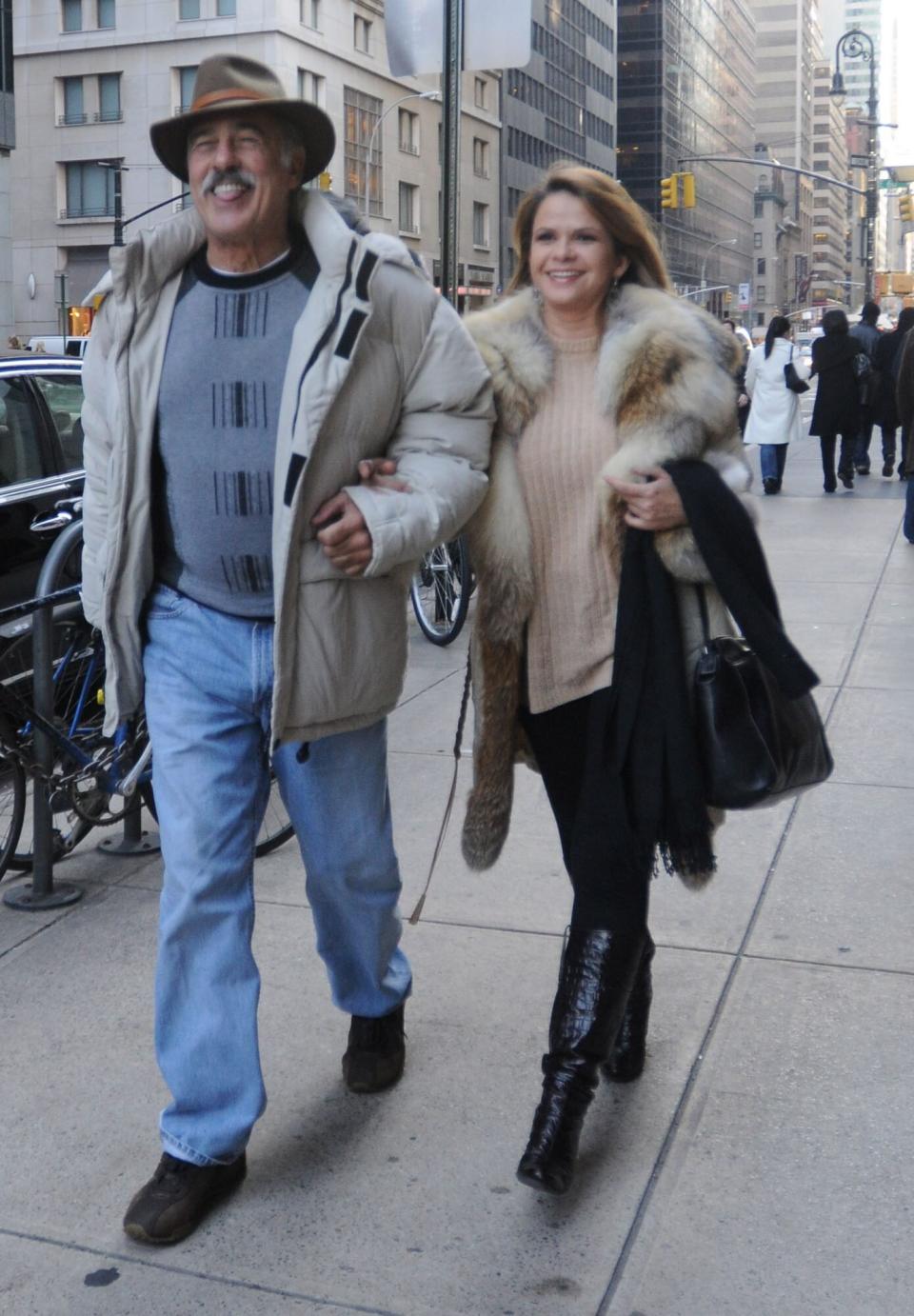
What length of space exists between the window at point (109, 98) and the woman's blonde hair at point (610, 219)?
67578mm

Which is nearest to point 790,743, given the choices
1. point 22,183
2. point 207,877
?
point 207,877

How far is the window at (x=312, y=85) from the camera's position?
2569 inches

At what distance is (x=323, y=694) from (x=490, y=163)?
8544 cm

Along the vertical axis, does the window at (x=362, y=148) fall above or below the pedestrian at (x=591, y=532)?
above

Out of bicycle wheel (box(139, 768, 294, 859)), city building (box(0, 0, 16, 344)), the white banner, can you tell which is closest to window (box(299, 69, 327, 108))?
city building (box(0, 0, 16, 344))

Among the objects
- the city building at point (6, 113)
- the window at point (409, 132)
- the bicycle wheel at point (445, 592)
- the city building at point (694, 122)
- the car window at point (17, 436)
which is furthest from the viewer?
the city building at point (694, 122)

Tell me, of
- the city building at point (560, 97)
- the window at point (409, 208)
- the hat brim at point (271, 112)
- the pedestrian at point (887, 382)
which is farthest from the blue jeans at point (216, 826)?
the city building at point (560, 97)

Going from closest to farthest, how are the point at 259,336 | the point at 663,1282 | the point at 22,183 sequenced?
the point at 663,1282 → the point at 259,336 → the point at 22,183

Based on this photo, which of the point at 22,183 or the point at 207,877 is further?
the point at 22,183

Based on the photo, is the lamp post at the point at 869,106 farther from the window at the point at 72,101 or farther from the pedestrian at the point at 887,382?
the window at the point at 72,101

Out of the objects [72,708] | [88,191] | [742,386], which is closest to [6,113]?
[88,191]

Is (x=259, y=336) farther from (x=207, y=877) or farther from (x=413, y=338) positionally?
(x=207, y=877)

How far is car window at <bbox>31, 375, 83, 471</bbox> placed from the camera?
7359 millimetres

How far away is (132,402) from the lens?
3.10 metres
